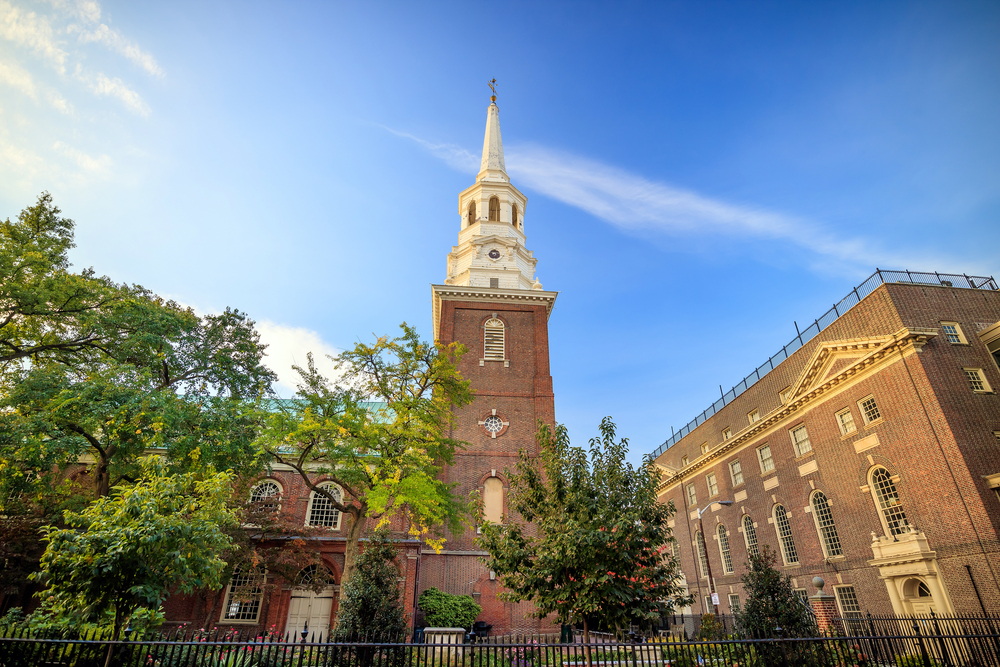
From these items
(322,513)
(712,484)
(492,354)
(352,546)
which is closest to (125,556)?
(352,546)

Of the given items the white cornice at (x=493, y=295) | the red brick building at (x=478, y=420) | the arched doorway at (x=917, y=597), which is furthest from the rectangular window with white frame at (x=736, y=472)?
the white cornice at (x=493, y=295)

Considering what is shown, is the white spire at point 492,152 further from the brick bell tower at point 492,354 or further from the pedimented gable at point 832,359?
the pedimented gable at point 832,359

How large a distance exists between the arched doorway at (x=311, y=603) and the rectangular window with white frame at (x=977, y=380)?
31.1m

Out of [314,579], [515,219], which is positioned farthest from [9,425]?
[515,219]

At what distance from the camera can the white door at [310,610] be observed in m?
26.5

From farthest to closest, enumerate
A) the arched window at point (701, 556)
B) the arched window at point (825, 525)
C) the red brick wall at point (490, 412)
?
1. the arched window at point (701, 556)
2. the arched window at point (825, 525)
3. the red brick wall at point (490, 412)

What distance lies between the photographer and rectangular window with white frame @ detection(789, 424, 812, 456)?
1154 inches

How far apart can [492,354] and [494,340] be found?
3.48ft

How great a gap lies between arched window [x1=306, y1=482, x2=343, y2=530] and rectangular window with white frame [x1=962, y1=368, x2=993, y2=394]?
101 feet

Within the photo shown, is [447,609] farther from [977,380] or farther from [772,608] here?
[977,380]

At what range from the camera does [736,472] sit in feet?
120

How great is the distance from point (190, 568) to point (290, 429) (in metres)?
9.17

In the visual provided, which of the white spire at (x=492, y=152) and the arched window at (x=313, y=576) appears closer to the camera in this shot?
the arched window at (x=313, y=576)

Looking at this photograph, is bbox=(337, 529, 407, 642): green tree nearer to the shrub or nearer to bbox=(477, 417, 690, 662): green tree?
bbox=(477, 417, 690, 662): green tree
